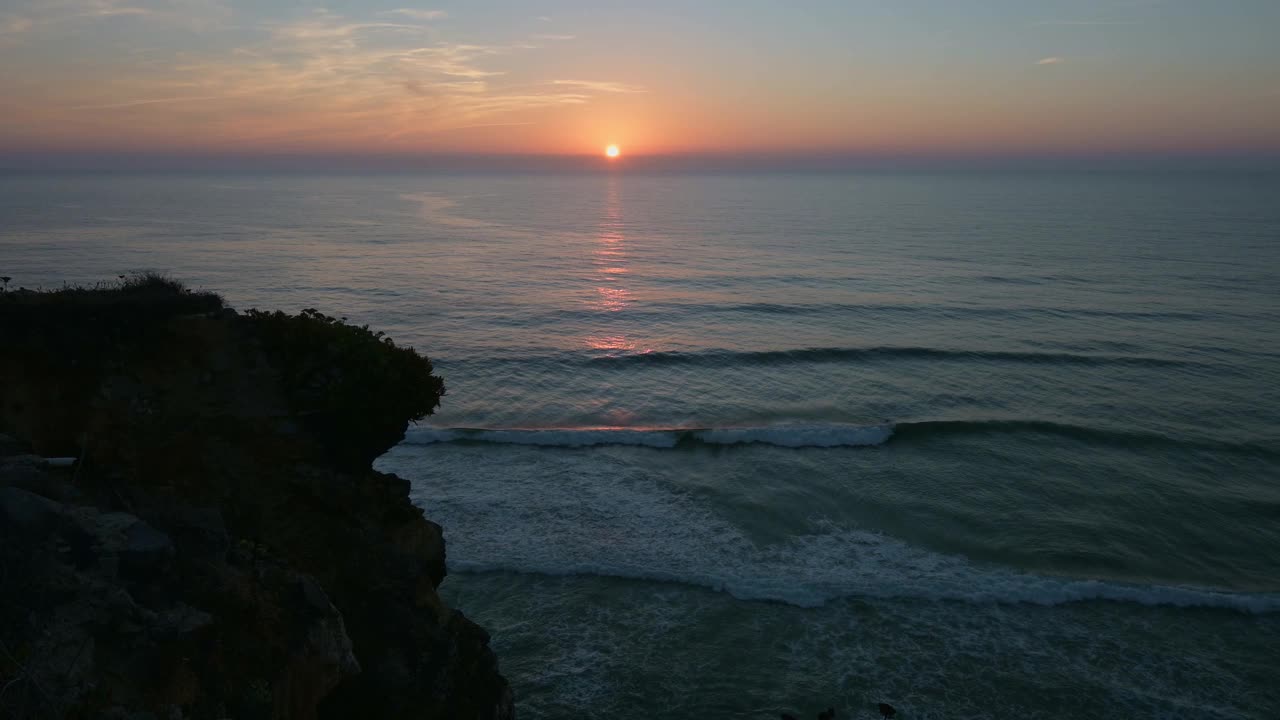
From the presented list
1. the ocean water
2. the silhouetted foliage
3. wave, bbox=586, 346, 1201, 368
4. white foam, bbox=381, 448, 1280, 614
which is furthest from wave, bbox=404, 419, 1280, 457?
the silhouetted foliage

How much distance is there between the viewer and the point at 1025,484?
26.4m

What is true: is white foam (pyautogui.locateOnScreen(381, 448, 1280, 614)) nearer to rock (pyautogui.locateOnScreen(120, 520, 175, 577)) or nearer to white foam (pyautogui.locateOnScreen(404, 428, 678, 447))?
white foam (pyautogui.locateOnScreen(404, 428, 678, 447))

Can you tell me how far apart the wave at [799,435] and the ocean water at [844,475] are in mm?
144

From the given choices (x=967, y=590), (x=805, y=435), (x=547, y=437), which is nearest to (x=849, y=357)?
(x=805, y=435)

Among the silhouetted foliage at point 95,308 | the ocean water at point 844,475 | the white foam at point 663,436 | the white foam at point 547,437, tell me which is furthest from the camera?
the white foam at point 663,436

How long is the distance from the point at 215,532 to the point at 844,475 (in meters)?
21.6

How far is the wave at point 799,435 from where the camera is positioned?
29609mm

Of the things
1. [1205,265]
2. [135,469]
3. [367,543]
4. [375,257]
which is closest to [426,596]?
[367,543]

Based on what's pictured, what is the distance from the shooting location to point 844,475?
27062mm

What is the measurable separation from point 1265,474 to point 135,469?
109ft

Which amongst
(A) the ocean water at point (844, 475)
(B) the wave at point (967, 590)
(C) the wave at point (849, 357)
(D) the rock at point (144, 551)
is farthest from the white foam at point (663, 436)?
(D) the rock at point (144, 551)

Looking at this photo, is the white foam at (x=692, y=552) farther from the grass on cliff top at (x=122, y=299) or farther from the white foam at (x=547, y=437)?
the grass on cliff top at (x=122, y=299)

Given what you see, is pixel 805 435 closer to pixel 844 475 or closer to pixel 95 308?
pixel 844 475

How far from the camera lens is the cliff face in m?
7.63
